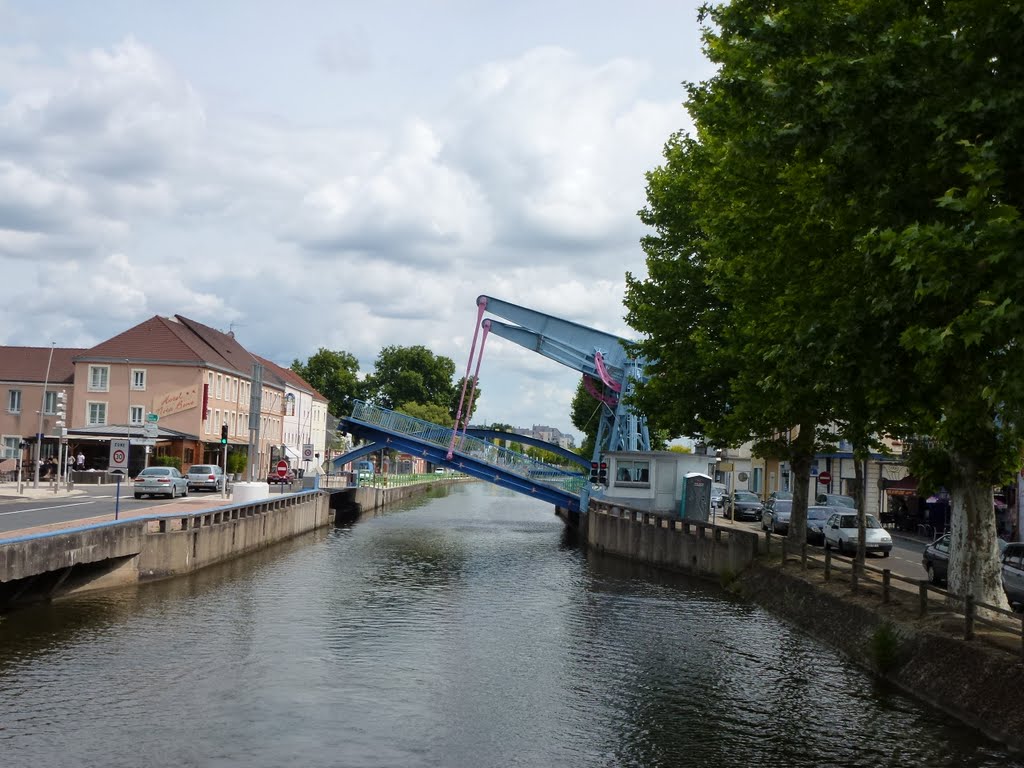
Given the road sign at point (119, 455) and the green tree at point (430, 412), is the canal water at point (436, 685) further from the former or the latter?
the green tree at point (430, 412)

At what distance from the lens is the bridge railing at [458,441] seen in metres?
46.8

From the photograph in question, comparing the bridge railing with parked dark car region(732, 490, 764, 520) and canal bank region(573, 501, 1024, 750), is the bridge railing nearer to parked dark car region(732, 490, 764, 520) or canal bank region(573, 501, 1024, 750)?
parked dark car region(732, 490, 764, 520)

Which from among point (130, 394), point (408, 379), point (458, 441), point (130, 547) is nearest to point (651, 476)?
point (458, 441)

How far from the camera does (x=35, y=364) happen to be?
78688mm

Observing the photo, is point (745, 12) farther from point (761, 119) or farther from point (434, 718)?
point (434, 718)

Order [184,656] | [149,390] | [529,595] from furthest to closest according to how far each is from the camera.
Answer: [149,390] → [529,595] → [184,656]

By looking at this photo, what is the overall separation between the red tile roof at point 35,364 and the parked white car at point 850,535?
56.1 m

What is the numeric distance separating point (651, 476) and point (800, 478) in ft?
43.9

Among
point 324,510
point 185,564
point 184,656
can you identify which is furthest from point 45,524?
point 324,510

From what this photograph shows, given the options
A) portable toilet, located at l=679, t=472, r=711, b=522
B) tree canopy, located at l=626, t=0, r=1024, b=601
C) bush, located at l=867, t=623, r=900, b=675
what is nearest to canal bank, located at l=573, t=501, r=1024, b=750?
bush, located at l=867, t=623, r=900, b=675

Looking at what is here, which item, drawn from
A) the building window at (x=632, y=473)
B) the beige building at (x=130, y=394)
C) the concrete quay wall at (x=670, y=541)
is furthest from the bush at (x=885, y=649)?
the beige building at (x=130, y=394)

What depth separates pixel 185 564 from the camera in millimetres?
29531

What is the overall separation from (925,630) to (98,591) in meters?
17.9

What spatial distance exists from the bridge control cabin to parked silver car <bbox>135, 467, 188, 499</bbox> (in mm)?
18477
